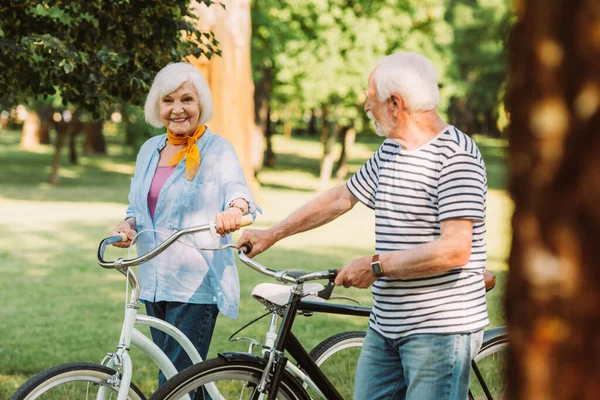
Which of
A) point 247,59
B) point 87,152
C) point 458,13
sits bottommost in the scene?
point 87,152

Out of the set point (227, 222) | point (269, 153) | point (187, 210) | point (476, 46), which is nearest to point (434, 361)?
point (227, 222)

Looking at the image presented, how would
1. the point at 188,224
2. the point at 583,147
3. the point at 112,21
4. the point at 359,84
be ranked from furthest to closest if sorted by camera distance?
the point at 359,84 → the point at 112,21 → the point at 188,224 → the point at 583,147

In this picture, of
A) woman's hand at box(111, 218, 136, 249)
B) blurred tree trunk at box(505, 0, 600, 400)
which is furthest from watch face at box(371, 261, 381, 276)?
blurred tree trunk at box(505, 0, 600, 400)

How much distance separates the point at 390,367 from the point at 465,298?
0.40 metres

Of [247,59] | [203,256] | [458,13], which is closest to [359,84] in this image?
[247,59]

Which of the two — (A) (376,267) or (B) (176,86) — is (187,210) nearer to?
(B) (176,86)

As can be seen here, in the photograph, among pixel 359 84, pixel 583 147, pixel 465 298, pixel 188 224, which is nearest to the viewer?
pixel 583 147

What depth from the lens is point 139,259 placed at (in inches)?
148

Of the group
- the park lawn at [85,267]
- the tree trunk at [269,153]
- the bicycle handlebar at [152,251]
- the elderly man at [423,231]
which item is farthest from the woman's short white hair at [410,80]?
the tree trunk at [269,153]

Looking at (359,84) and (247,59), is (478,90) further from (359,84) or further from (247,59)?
(247,59)

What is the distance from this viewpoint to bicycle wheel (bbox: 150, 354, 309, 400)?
11.0 feet

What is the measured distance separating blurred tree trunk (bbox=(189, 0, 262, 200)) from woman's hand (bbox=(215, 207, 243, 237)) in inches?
703

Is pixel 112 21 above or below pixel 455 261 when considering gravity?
above

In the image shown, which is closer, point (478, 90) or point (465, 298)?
point (465, 298)
